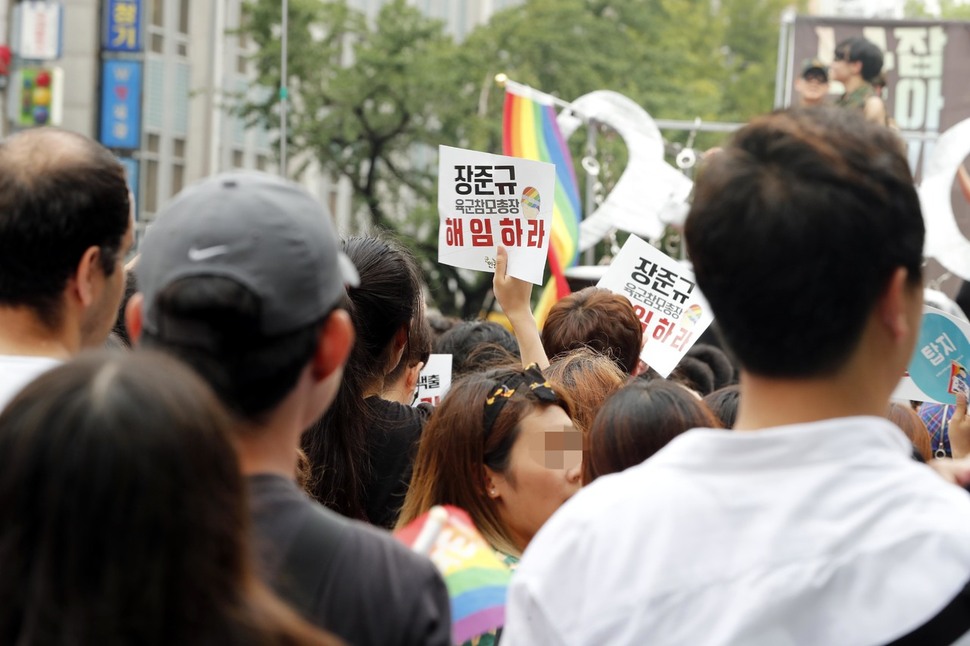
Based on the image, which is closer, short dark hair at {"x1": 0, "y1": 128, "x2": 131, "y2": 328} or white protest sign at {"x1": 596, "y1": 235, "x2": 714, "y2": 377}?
short dark hair at {"x1": 0, "y1": 128, "x2": 131, "y2": 328}

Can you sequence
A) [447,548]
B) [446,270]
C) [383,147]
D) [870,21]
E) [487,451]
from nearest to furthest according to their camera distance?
[447,548] < [487,451] < [870,21] < [446,270] < [383,147]

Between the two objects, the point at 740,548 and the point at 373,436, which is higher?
the point at 740,548

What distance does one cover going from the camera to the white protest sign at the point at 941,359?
3821 mm

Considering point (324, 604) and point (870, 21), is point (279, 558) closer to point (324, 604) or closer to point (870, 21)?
point (324, 604)

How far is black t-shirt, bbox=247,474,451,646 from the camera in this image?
1729mm

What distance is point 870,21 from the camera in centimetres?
1394

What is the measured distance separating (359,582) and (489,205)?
9.49ft

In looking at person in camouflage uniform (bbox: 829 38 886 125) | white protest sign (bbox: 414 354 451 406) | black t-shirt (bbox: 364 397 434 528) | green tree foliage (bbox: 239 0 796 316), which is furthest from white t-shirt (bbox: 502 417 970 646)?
green tree foliage (bbox: 239 0 796 316)

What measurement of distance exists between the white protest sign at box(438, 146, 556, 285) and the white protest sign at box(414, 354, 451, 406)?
0.32 meters

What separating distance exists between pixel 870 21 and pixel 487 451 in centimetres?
1182

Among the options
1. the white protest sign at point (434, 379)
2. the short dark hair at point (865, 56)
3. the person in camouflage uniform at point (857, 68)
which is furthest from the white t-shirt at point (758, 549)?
the short dark hair at point (865, 56)

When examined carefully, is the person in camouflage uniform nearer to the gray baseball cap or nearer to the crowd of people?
the crowd of people

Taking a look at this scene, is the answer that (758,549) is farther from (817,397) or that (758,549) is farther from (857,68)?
(857,68)

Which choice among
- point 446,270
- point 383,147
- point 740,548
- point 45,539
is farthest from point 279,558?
point 383,147
